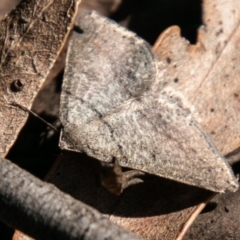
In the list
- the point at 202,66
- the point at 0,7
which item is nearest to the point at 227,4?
the point at 202,66

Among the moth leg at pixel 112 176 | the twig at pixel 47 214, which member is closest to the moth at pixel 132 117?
the moth leg at pixel 112 176

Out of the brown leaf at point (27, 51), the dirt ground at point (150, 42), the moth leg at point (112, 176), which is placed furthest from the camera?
the brown leaf at point (27, 51)

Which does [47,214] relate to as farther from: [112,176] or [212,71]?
[212,71]

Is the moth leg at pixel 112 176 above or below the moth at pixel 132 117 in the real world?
below

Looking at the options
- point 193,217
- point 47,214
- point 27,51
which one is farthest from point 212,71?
point 47,214

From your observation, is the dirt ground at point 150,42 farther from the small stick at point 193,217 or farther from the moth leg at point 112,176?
the moth leg at point 112,176

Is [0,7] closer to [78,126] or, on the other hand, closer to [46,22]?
[46,22]
